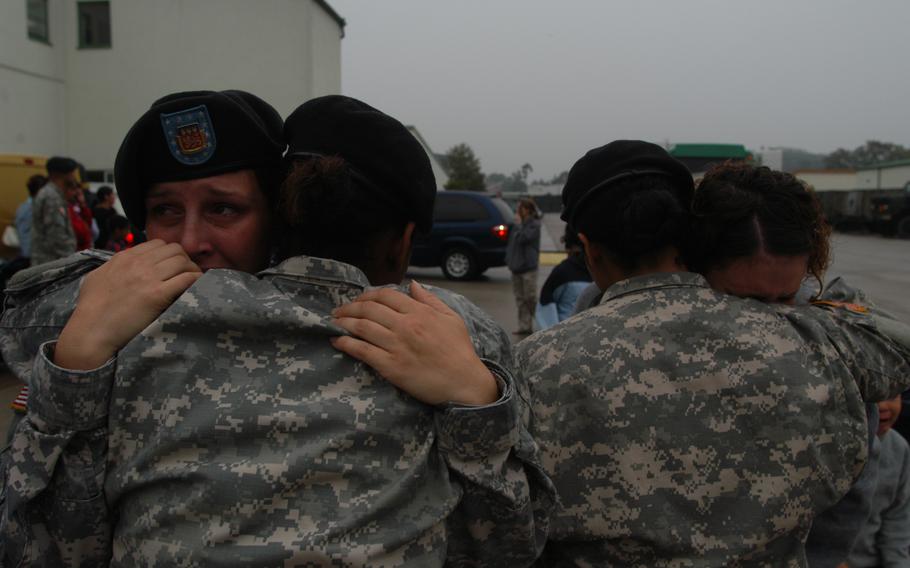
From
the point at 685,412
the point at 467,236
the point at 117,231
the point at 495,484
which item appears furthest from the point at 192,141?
the point at 467,236

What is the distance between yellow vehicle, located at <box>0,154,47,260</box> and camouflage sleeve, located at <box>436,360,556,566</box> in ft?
30.2

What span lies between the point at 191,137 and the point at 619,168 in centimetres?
98

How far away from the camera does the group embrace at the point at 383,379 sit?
1059 millimetres

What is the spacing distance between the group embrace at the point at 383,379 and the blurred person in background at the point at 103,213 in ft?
26.8

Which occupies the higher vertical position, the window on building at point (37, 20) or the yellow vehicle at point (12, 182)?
the window on building at point (37, 20)

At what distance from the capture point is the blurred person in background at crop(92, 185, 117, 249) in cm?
926

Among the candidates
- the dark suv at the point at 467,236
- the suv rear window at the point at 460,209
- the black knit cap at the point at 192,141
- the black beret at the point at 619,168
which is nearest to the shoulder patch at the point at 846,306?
the black beret at the point at 619,168

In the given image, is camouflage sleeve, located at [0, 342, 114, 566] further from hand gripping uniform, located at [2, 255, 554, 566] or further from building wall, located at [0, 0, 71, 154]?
building wall, located at [0, 0, 71, 154]

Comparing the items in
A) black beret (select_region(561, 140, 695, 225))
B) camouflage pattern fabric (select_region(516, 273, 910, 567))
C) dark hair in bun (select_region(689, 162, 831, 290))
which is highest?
black beret (select_region(561, 140, 695, 225))

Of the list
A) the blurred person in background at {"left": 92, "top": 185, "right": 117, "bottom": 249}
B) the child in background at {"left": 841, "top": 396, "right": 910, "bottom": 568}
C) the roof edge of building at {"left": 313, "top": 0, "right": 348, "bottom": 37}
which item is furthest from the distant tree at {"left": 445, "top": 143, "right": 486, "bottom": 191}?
the child in background at {"left": 841, "top": 396, "right": 910, "bottom": 568}

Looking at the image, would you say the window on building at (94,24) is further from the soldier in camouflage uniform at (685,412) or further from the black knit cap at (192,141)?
the soldier in camouflage uniform at (685,412)

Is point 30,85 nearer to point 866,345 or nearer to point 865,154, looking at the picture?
point 866,345

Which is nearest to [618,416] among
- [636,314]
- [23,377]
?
[636,314]

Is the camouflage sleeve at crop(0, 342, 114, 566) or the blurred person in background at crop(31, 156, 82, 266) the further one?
the blurred person in background at crop(31, 156, 82, 266)
